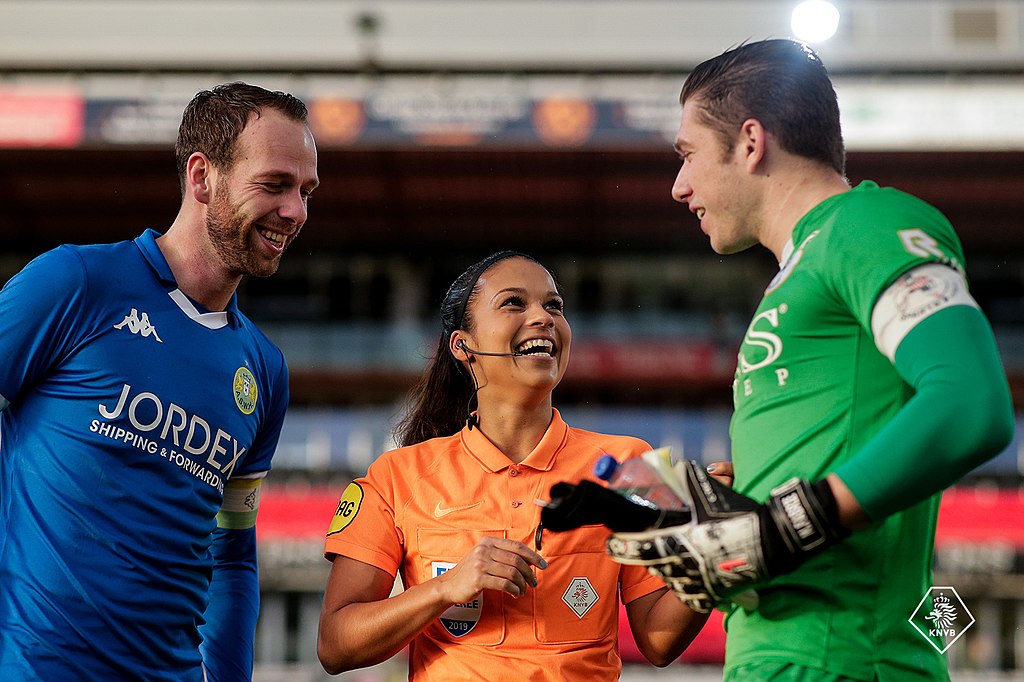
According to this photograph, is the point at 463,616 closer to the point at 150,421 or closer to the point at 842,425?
the point at 150,421

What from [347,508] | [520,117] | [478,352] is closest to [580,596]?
[347,508]

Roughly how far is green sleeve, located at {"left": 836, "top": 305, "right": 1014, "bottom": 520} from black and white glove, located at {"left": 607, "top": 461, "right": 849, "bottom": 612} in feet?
0.28

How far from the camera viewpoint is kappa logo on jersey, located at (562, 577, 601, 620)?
3145 millimetres

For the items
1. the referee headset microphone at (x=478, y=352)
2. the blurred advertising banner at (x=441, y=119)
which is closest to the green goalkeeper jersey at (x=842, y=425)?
the referee headset microphone at (x=478, y=352)

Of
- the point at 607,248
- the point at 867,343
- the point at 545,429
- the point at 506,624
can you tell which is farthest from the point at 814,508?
the point at 607,248

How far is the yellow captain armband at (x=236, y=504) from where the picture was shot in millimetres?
3518

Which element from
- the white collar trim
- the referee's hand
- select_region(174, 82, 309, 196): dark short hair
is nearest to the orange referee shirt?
the referee's hand

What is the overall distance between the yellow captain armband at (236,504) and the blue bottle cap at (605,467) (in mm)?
1605

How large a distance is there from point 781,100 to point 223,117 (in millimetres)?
1738

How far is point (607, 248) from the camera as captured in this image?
30.4m

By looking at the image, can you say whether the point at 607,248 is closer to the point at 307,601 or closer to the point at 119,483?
the point at 307,601

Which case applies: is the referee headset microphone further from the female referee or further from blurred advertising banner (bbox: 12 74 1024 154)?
blurred advertising banner (bbox: 12 74 1024 154)

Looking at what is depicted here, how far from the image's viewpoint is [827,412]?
216 centimetres

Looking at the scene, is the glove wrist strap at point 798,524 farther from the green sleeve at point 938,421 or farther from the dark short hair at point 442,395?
the dark short hair at point 442,395
